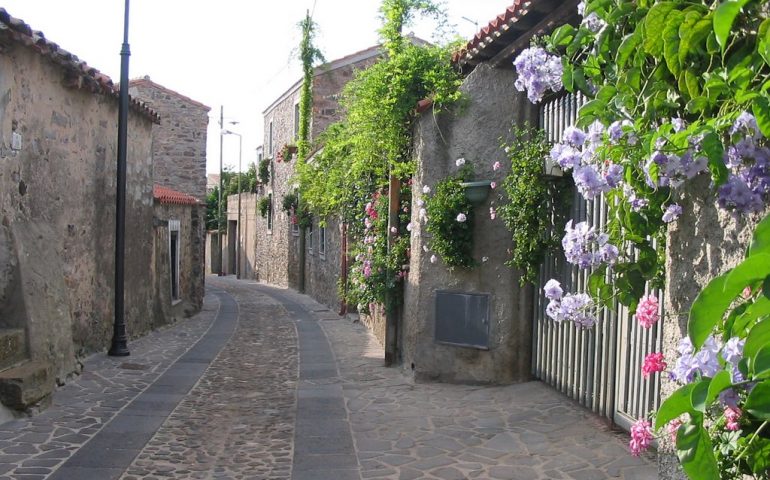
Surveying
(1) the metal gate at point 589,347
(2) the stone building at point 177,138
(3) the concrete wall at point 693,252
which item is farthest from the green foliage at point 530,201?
(2) the stone building at point 177,138

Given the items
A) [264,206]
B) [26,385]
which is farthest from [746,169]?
A: [264,206]

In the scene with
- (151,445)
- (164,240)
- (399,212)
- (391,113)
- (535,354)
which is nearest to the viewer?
(151,445)

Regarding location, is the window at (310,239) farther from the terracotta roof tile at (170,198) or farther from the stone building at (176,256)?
the terracotta roof tile at (170,198)

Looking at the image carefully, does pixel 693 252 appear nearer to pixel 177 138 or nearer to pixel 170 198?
pixel 170 198

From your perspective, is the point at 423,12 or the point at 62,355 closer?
the point at 62,355

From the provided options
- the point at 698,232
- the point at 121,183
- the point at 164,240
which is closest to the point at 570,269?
the point at 698,232

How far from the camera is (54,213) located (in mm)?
8422

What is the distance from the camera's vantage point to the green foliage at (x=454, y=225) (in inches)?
285

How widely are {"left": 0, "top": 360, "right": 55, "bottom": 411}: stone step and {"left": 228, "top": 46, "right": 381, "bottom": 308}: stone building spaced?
935 centimetres

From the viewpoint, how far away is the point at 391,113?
834 centimetres

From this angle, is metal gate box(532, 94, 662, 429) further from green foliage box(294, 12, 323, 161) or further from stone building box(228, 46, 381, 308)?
green foliage box(294, 12, 323, 161)

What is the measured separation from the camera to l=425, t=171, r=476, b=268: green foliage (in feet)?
23.8

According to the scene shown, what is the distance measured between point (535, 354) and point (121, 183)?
19.9 ft

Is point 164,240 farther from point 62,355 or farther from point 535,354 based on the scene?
point 535,354
